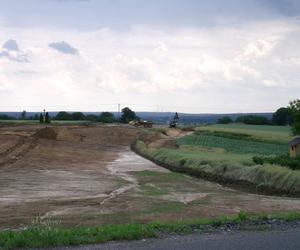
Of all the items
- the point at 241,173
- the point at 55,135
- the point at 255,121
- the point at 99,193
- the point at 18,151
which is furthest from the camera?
the point at 255,121

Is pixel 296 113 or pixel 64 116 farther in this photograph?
pixel 64 116

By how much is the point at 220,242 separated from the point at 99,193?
45.4 ft

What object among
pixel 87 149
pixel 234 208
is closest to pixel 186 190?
pixel 234 208

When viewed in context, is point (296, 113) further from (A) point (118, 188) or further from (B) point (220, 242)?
(B) point (220, 242)

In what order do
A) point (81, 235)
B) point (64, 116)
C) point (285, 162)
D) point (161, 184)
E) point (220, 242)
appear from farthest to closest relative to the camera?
point (64, 116) → point (285, 162) → point (161, 184) → point (81, 235) → point (220, 242)

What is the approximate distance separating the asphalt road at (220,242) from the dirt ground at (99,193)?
461 centimetres

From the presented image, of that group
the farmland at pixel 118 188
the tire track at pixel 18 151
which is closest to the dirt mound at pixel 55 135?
the tire track at pixel 18 151

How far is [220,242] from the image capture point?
30.9 ft

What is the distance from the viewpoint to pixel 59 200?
20344mm

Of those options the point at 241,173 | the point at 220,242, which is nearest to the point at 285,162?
the point at 241,173

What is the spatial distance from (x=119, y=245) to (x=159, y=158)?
32.3 m

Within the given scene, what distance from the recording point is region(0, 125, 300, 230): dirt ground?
16545 millimetres

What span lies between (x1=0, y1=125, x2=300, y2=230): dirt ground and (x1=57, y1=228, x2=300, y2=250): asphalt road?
15.1ft

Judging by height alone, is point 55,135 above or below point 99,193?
above
